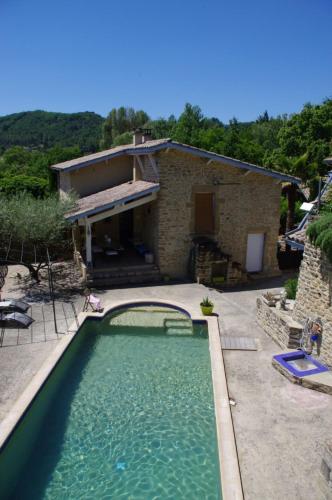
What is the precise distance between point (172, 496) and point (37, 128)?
173003 millimetres

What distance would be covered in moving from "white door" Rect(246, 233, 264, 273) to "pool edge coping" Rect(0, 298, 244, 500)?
6513mm

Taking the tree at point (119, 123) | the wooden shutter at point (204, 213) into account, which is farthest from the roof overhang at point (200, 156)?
the tree at point (119, 123)

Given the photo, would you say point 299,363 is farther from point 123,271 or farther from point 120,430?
point 123,271

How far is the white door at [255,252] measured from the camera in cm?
1828

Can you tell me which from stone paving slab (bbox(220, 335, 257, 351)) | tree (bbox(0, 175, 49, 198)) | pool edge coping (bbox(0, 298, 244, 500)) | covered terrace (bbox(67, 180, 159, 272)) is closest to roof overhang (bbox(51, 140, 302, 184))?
covered terrace (bbox(67, 180, 159, 272))

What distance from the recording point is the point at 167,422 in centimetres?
797

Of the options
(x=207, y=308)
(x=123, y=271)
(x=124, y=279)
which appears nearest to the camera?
(x=207, y=308)

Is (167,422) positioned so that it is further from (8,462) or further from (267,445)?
(8,462)

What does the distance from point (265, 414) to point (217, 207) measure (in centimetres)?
1081

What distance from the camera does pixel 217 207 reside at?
56.6 feet

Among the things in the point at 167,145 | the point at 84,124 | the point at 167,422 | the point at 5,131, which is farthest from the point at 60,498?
the point at 5,131

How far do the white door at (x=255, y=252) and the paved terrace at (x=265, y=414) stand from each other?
6.34m

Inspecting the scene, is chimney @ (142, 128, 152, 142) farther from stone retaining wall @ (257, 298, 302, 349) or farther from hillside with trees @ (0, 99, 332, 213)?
stone retaining wall @ (257, 298, 302, 349)

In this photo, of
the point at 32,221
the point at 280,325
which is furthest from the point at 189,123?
the point at 280,325
